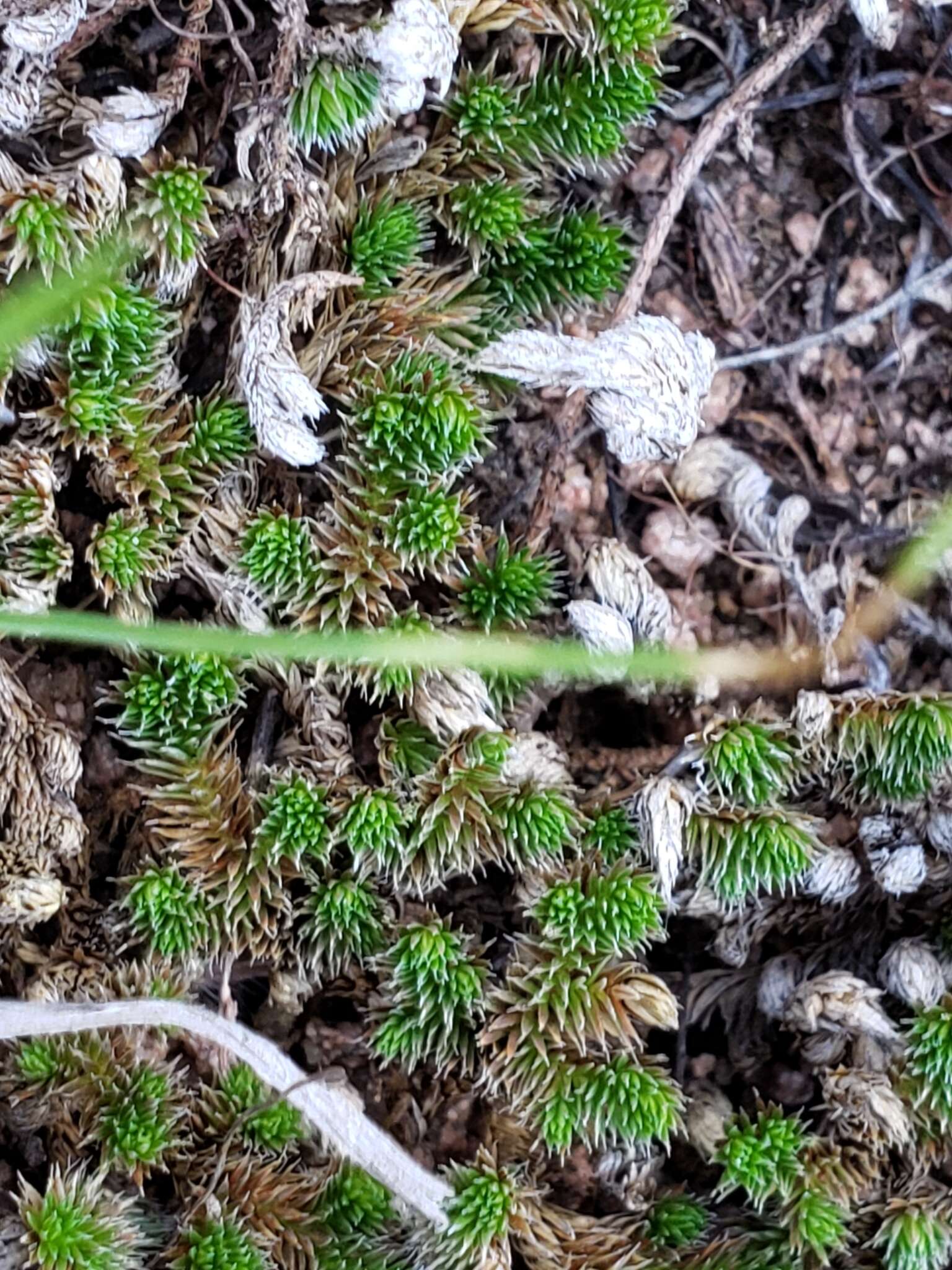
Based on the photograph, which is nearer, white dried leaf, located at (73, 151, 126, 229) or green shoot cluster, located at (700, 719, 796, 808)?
white dried leaf, located at (73, 151, 126, 229)

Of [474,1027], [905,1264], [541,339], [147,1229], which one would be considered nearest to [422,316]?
[541,339]

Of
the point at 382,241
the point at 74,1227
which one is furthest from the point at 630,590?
the point at 74,1227

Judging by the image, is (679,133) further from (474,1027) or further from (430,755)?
(474,1027)

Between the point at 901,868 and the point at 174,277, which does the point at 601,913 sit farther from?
the point at 174,277

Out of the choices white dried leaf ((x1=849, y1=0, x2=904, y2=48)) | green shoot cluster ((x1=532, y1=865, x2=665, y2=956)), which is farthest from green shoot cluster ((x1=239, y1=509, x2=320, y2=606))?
white dried leaf ((x1=849, y1=0, x2=904, y2=48))

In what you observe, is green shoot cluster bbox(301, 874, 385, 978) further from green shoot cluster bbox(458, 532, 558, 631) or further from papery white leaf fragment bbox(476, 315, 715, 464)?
papery white leaf fragment bbox(476, 315, 715, 464)
